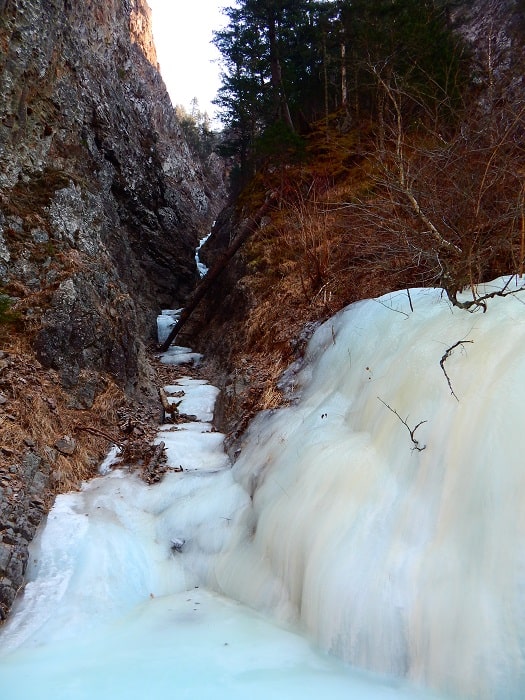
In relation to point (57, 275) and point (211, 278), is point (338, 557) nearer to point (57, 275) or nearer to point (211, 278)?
point (57, 275)

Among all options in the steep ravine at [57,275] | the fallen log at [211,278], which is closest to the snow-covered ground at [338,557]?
the steep ravine at [57,275]

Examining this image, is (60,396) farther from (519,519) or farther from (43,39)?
(43,39)

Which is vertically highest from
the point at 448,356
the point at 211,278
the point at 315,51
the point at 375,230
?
the point at 315,51

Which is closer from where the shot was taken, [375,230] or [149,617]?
[149,617]

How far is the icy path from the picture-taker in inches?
92.0

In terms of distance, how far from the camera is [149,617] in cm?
313

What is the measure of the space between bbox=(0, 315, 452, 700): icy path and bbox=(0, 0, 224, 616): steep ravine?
0.94 ft

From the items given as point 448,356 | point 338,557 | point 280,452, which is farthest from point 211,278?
point 338,557

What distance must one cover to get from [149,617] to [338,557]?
1434 mm

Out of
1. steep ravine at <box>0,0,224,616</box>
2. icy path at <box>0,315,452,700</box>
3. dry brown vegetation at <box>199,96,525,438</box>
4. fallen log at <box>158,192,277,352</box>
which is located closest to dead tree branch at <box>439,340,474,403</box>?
dry brown vegetation at <box>199,96,525,438</box>

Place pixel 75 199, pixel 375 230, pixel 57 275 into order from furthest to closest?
pixel 75 199 → pixel 57 275 → pixel 375 230

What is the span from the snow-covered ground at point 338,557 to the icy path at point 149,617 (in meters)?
0.01

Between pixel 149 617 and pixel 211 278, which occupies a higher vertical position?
pixel 211 278

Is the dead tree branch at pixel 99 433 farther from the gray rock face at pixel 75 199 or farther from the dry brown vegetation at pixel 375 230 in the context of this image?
the dry brown vegetation at pixel 375 230
